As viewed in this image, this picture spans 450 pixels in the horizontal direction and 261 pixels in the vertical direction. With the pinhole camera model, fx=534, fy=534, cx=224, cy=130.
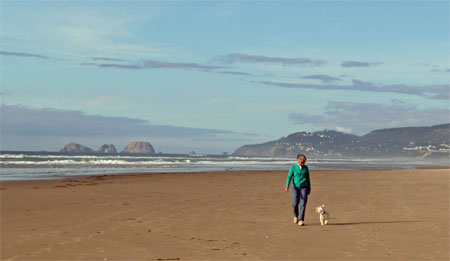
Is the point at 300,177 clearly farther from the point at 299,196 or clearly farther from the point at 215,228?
the point at 215,228

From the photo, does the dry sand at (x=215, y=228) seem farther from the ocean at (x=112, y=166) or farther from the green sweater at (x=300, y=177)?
the ocean at (x=112, y=166)

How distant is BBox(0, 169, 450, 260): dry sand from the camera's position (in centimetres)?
963

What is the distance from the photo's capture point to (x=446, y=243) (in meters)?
10.5

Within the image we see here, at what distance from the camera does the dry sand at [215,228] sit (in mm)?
9633

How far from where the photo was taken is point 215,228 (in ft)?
40.6

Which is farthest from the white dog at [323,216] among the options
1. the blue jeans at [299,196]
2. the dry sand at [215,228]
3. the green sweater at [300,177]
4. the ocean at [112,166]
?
the ocean at [112,166]

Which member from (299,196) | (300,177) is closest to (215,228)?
(299,196)

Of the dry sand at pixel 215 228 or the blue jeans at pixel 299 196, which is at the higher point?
the blue jeans at pixel 299 196

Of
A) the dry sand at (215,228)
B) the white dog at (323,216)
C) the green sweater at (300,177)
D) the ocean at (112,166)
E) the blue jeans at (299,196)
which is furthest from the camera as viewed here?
the ocean at (112,166)

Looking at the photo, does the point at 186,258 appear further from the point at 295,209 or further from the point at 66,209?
the point at 66,209

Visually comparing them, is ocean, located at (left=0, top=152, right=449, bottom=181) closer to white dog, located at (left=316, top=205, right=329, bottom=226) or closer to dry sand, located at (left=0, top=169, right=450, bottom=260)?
dry sand, located at (left=0, top=169, right=450, bottom=260)

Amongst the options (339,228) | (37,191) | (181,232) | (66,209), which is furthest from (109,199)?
(339,228)

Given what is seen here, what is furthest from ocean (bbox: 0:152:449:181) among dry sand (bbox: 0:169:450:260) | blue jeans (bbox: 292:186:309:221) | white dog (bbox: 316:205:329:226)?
white dog (bbox: 316:205:329:226)

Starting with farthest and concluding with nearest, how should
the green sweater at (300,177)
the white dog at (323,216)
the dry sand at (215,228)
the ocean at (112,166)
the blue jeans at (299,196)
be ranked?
the ocean at (112,166), the green sweater at (300,177), the blue jeans at (299,196), the white dog at (323,216), the dry sand at (215,228)
